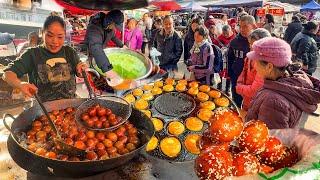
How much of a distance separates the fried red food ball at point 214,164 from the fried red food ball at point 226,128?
12cm

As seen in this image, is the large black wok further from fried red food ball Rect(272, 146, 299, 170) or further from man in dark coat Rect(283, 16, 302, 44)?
man in dark coat Rect(283, 16, 302, 44)

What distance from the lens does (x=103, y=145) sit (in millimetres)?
2082

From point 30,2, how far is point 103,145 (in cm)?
618

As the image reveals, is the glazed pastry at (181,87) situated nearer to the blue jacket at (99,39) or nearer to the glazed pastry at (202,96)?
the glazed pastry at (202,96)

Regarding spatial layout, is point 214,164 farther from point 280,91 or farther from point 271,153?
point 280,91

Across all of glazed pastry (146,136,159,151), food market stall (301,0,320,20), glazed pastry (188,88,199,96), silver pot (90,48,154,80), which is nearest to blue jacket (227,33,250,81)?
silver pot (90,48,154,80)

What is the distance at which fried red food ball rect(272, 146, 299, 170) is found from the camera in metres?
1.41

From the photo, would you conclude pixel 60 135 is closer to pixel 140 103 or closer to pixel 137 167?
pixel 137 167

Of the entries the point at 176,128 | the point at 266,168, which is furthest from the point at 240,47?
the point at 266,168

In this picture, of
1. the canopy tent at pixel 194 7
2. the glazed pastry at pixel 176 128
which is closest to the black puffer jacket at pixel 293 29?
the glazed pastry at pixel 176 128

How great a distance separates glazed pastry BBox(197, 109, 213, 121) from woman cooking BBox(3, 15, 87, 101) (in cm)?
124

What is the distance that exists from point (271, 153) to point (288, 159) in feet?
0.27

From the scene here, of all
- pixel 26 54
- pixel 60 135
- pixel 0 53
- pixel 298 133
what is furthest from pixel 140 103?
pixel 0 53

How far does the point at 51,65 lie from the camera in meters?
3.04
